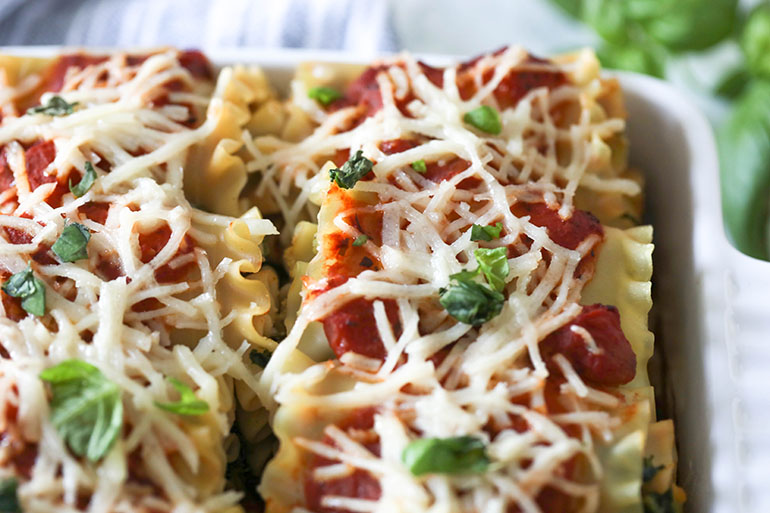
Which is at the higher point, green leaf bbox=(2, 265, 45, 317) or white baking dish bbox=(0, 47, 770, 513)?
green leaf bbox=(2, 265, 45, 317)

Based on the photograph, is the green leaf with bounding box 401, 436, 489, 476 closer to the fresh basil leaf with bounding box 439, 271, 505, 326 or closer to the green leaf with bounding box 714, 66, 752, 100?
the fresh basil leaf with bounding box 439, 271, 505, 326

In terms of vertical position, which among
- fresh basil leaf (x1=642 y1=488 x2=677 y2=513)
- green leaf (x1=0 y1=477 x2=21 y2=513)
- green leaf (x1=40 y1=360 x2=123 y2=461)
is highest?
green leaf (x1=40 y1=360 x2=123 y2=461)

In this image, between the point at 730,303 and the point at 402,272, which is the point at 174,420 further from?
the point at 730,303

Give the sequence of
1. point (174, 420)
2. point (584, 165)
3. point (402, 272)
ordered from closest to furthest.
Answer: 1. point (174, 420)
2. point (402, 272)
3. point (584, 165)

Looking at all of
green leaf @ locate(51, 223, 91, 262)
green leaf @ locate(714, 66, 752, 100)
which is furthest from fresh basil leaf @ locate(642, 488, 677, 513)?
green leaf @ locate(714, 66, 752, 100)

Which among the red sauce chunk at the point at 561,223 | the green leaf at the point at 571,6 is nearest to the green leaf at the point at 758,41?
the green leaf at the point at 571,6

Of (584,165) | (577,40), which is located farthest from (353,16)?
(584,165)

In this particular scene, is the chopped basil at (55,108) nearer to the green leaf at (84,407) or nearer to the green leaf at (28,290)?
the green leaf at (28,290)
